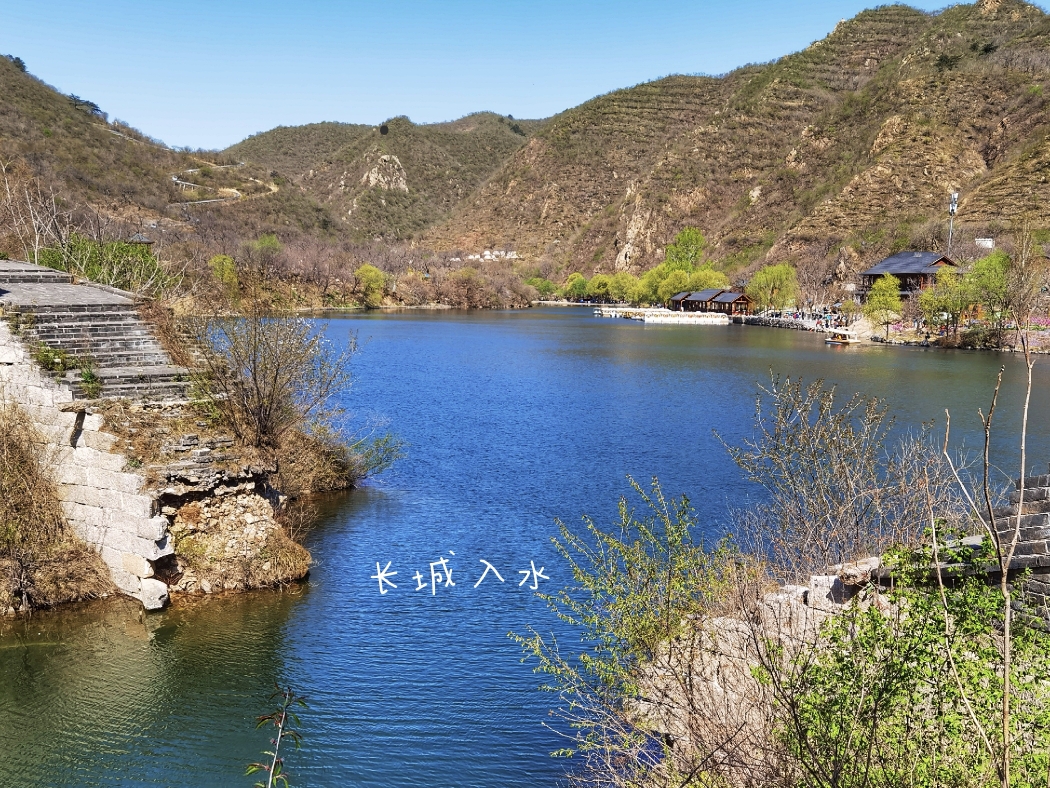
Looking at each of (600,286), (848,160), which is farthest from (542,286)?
(848,160)

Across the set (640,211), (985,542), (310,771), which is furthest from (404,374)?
(640,211)

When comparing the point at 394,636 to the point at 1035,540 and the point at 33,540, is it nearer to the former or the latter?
the point at 33,540

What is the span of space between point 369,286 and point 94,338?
110 meters

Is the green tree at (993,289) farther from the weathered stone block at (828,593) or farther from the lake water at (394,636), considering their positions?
the weathered stone block at (828,593)

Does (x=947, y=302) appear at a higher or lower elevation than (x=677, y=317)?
higher

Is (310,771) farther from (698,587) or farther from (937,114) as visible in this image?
(937,114)

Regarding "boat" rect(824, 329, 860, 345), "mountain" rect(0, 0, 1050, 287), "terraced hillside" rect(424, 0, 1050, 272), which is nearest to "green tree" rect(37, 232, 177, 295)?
"mountain" rect(0, 0, 1050, 287)

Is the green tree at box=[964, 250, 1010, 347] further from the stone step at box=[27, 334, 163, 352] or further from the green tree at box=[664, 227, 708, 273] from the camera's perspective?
the green tree at box=[664, 227, 708, 273]

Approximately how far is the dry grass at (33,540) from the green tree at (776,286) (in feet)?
342

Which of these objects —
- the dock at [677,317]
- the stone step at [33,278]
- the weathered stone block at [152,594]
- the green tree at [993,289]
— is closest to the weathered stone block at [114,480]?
the weathered stone block at [152,594]

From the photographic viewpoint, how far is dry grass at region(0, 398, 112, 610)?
15289 mm

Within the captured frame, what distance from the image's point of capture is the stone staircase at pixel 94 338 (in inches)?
659

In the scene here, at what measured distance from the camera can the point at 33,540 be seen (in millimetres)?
15453

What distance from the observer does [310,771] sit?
447 inches
